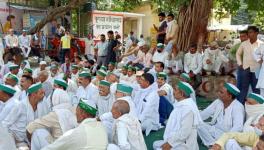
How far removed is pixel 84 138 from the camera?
337 centimetres

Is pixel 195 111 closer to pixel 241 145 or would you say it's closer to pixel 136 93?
pixel 241 145

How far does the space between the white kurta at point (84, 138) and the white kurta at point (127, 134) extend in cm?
35

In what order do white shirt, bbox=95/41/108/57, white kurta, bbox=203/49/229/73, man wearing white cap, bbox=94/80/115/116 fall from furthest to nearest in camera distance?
white shirt, bbox=95/41/108/57 → white kurta, bbox=203/49/229/73 → man wearing white cap, bbox=94/80/115/116

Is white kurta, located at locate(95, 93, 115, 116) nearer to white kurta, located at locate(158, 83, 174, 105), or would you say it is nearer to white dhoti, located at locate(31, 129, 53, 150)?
white kurta, located at locate(158, 83, 174, 105)

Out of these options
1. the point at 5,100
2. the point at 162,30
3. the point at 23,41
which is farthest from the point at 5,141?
the point at 23,41

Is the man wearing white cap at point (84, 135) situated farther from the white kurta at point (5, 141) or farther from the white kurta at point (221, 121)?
the white kurta at point (221, 121)

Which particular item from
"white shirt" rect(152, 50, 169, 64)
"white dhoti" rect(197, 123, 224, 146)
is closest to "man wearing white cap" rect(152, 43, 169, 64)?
"white shirt" rect(152, 50, 169, 64)

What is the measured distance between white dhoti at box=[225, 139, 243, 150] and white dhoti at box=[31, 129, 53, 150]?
1854 millimetres

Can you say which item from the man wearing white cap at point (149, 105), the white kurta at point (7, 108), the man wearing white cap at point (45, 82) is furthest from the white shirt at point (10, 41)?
the white kurta at point (7, 108)

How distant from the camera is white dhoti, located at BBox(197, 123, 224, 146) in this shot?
5398 millimetres

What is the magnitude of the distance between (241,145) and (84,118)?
1.70 meters

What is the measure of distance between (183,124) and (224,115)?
1042mm

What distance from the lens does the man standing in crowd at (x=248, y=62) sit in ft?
22.9

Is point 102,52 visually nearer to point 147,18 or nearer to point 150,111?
point 150,111
